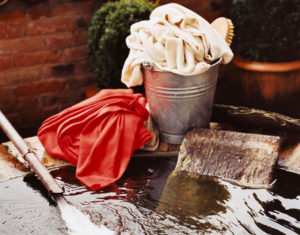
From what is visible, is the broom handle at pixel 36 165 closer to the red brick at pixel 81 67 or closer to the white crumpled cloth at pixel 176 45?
the white crumpled cloth at pixel 176 45

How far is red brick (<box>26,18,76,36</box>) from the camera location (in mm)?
3969

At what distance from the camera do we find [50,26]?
404 cm

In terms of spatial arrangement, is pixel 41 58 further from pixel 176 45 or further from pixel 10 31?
pixel 176 45

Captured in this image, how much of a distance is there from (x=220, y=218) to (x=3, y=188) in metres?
1.35

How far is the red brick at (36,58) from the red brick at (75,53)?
8cm

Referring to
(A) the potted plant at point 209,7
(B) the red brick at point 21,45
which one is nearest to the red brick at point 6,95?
(B) the red brick at point 21,45

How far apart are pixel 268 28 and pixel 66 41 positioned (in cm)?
196

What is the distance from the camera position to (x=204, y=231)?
2232mm

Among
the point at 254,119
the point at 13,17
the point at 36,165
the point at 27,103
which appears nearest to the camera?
the point at 36,165

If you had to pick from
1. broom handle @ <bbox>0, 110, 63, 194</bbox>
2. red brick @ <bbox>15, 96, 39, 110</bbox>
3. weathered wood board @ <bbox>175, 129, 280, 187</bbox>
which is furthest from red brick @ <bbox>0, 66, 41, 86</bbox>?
weathered wood board @ <bbox>175, 129, 280, 187</bbox>

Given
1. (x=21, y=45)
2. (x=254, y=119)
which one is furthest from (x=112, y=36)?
(x=254, y=119)

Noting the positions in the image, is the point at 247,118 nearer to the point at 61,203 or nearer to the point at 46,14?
the point at 61,203

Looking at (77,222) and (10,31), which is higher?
(10,31)

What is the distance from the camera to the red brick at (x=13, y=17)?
12.5 feet
